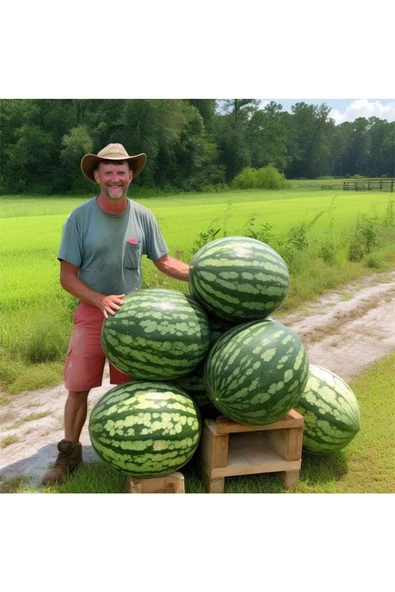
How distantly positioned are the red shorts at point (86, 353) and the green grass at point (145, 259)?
130 cm

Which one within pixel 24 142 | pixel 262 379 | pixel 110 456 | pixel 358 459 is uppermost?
pixel 24 142

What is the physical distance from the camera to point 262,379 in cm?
283

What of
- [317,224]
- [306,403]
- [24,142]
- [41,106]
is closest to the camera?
[306,403]

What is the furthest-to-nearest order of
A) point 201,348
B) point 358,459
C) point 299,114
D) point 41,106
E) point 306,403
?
point 299,114, point 41,106, point 358,459, point 306,403, point 201,348

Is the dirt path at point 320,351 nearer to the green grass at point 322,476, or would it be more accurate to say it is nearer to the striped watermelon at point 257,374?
the green grass at point 322,476

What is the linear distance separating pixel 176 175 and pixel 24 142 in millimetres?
1432

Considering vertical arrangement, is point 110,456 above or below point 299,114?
below

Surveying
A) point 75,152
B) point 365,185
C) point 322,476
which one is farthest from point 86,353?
point 365,185

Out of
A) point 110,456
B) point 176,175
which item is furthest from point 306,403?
point 176,175

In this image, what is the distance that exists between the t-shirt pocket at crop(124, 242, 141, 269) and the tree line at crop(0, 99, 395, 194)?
154 cm

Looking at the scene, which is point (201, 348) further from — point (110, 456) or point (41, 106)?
point (41, 106)

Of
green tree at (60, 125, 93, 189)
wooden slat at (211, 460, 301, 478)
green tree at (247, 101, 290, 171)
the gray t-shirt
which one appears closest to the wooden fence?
green tree at (247, 101, 290, 171)

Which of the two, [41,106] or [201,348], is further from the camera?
[41,106]

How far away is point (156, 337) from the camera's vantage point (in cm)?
294
